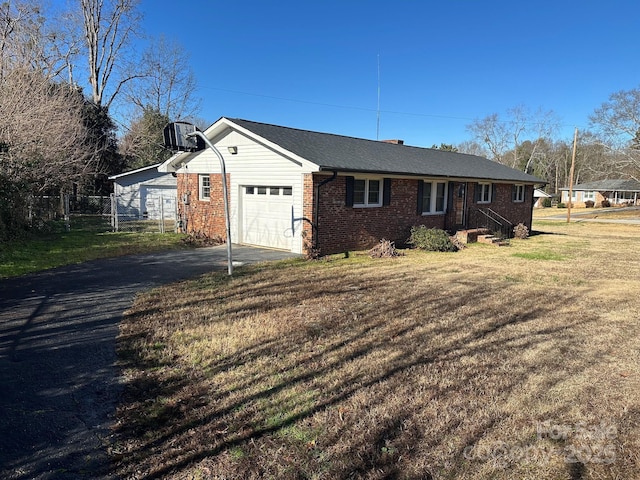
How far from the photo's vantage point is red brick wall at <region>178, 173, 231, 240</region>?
14602 mm

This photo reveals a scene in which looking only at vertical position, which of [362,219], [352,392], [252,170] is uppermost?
[252,170]

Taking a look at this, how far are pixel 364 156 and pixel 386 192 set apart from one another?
1.60 m

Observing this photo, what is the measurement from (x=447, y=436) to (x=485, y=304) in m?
4.36

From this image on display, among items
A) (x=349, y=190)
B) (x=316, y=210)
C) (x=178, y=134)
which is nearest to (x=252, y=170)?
(x=316, y=210)

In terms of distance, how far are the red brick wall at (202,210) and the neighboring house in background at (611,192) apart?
58.2m

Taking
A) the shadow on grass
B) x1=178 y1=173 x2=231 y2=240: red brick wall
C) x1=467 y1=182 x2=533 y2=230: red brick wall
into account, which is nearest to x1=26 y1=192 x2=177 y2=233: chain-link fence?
x1=178 y1=173 x2=231 y2=240: red brick wall

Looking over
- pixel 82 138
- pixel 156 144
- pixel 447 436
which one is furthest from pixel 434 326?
pixel 156 144

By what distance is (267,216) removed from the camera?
1348cm

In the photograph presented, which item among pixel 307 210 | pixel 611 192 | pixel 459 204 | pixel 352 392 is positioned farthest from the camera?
pixel 611 192

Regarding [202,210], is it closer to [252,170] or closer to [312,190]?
[252,170]

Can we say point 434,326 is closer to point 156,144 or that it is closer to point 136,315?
point 136,315

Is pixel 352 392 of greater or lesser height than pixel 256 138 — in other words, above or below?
below

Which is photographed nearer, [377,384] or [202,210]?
[377,384]

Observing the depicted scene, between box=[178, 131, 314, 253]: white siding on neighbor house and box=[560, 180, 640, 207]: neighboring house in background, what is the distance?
2293 inches
